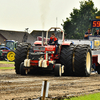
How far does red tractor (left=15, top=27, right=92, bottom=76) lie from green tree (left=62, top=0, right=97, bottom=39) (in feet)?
136

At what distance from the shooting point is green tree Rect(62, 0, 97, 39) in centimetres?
5550

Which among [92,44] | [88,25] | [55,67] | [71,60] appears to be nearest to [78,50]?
[71,60]

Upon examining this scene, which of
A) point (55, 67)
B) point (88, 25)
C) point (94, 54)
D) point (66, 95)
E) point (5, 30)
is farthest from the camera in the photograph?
point (5, 30)

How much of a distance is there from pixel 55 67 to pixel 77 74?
1419 millimetres

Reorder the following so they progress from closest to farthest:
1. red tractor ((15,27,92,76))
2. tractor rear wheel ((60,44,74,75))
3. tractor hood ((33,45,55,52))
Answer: red tractor ((15,27,92,76)) → tractor rear wheel ((60,44,74,75)) → tractor hood ((33,45,55,52))

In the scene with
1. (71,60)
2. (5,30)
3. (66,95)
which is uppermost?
(5,30)

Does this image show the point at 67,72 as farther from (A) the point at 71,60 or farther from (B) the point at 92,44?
(B) the point at 92,44

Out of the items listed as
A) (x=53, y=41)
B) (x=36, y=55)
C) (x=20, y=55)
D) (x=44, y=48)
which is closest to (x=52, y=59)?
(x=44, y=48)

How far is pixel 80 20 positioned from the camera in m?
56.9

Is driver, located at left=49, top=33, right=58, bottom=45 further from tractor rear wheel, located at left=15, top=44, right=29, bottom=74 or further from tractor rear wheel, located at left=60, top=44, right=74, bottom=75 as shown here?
tractor rear wheel, located at left=15, top=44, right=29, bottom=74

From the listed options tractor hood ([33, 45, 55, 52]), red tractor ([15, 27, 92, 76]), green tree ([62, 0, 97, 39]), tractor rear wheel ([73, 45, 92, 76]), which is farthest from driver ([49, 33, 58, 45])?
green tree ([62, 0, 97, 39])

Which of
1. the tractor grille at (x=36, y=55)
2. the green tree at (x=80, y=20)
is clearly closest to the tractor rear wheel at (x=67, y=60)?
the tractor grille at (x=36, y=55)

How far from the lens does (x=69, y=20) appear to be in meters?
57.4

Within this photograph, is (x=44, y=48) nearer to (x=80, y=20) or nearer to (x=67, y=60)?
(x=67, y=60)
